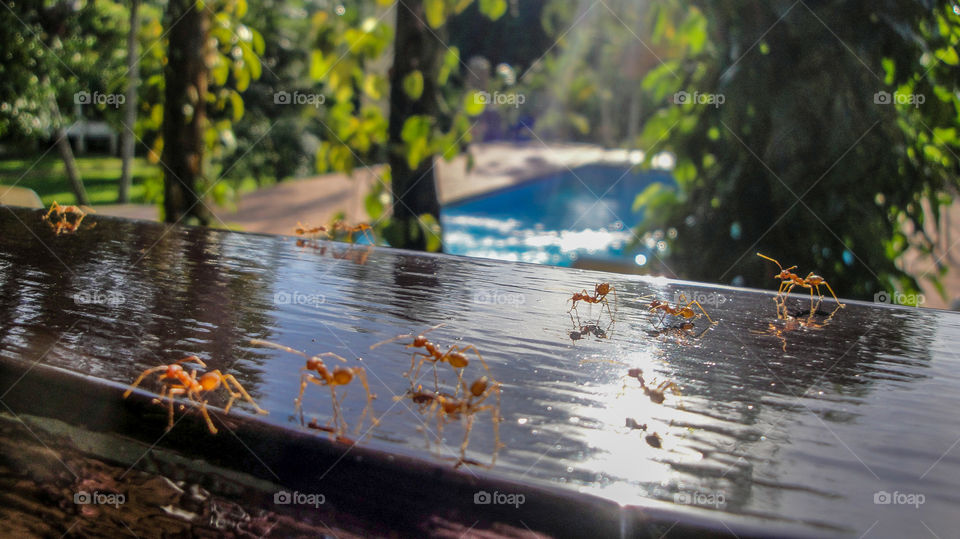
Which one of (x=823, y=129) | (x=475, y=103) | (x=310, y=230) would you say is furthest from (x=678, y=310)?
(x=823, y=129)

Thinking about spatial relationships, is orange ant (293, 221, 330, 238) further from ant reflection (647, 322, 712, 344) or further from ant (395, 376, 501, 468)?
ant (395, 376, 501, 468)

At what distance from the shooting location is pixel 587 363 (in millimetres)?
670

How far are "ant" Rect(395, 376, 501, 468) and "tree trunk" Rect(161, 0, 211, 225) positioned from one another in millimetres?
2037

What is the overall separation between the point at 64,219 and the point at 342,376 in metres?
1.16

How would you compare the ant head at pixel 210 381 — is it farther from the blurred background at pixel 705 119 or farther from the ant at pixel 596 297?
the blurred background at pixel 705 119

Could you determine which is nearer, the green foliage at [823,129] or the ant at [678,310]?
the ant at [678,310]

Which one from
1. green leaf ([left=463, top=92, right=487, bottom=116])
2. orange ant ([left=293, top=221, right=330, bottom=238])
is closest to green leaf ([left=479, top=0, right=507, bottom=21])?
green leaf ([left=463, top=92, right=487, bottom=116])

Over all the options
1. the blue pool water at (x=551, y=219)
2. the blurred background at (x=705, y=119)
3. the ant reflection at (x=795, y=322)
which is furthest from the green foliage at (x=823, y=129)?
the blue pool water at (x=551, y=219)

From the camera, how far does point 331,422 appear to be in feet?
1.60

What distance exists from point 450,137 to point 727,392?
1800 mm

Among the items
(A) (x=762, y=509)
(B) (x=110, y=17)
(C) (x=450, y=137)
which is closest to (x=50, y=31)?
(B) (x=110, y=17)

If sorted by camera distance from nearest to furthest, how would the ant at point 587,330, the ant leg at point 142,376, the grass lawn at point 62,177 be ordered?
the ant leg at point 142,376
the ant at point 587,330
the grass lawn at point 62,177

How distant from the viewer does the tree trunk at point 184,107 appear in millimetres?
2383

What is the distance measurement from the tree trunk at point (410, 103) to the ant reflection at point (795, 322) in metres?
1.55
